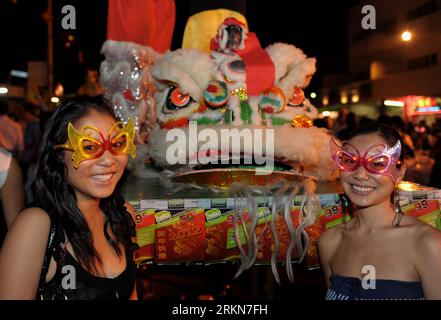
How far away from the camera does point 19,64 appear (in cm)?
3359

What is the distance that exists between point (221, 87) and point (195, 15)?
1310 mm

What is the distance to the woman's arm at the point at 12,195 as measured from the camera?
97.4 inches

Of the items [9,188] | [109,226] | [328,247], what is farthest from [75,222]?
[328,247]

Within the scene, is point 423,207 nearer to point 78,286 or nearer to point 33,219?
point 78,286

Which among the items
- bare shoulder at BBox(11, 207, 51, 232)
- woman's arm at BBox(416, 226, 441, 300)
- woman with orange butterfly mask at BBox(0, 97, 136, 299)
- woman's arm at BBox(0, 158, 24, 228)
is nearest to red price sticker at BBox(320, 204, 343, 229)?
woman's arm at BBox(416, 226, 441, 300)

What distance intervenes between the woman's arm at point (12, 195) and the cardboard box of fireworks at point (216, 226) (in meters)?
0.58

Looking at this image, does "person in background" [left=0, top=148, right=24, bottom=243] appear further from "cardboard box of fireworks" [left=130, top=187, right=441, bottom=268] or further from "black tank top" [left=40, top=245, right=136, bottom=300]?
"black tank top" [left=40, top=245, right=136, bottom=300]

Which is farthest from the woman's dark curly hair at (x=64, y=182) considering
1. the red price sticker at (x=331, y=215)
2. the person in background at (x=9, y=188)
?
the red price sticker at (x=331, y=215)

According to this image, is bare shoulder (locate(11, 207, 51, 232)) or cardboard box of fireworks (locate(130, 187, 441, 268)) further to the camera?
cardboard box of fireworks (locate(130, 187, 441, 268))

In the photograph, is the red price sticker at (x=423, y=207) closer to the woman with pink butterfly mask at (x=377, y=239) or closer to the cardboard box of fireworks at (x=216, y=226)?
the cardboard box of fireworks at (x=216, y=226)

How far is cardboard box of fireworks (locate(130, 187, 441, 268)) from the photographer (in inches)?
97.7

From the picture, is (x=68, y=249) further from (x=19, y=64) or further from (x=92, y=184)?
(x=19, y=64)

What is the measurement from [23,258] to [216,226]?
110 cm

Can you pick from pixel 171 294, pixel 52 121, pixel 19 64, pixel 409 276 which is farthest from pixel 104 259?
pixel 19 64
